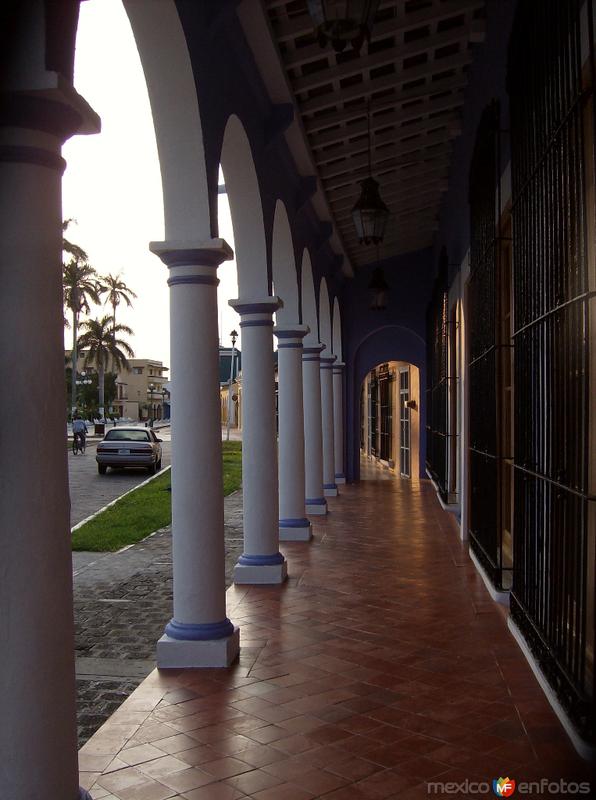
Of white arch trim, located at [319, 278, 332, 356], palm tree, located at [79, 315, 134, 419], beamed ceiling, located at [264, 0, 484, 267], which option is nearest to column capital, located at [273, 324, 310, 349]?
beamed ceiling, located at [264, 0, 484, 267]

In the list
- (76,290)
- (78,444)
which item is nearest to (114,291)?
(76,290)

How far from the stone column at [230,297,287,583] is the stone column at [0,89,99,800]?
4.43 meters

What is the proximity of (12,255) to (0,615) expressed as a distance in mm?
1258

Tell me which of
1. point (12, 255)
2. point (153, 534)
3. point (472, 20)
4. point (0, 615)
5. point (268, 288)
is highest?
point (472, 20)

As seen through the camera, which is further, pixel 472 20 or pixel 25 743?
pixel 472 20

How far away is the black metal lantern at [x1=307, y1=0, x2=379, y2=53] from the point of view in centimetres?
297

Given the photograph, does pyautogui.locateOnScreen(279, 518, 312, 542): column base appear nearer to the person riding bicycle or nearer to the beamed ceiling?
the beamed ceiling

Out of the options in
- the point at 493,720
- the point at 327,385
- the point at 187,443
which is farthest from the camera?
the point at 327,385

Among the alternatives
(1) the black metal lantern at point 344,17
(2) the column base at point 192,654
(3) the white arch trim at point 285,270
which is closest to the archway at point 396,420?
(3) the white arch trim at point 285,270

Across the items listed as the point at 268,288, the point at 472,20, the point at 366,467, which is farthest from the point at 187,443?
the point at 366,467

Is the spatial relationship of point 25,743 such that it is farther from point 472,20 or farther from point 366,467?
point 366,467

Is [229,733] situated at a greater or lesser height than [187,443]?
lesser

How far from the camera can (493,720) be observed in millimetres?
4105

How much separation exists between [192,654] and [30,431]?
290 cm
